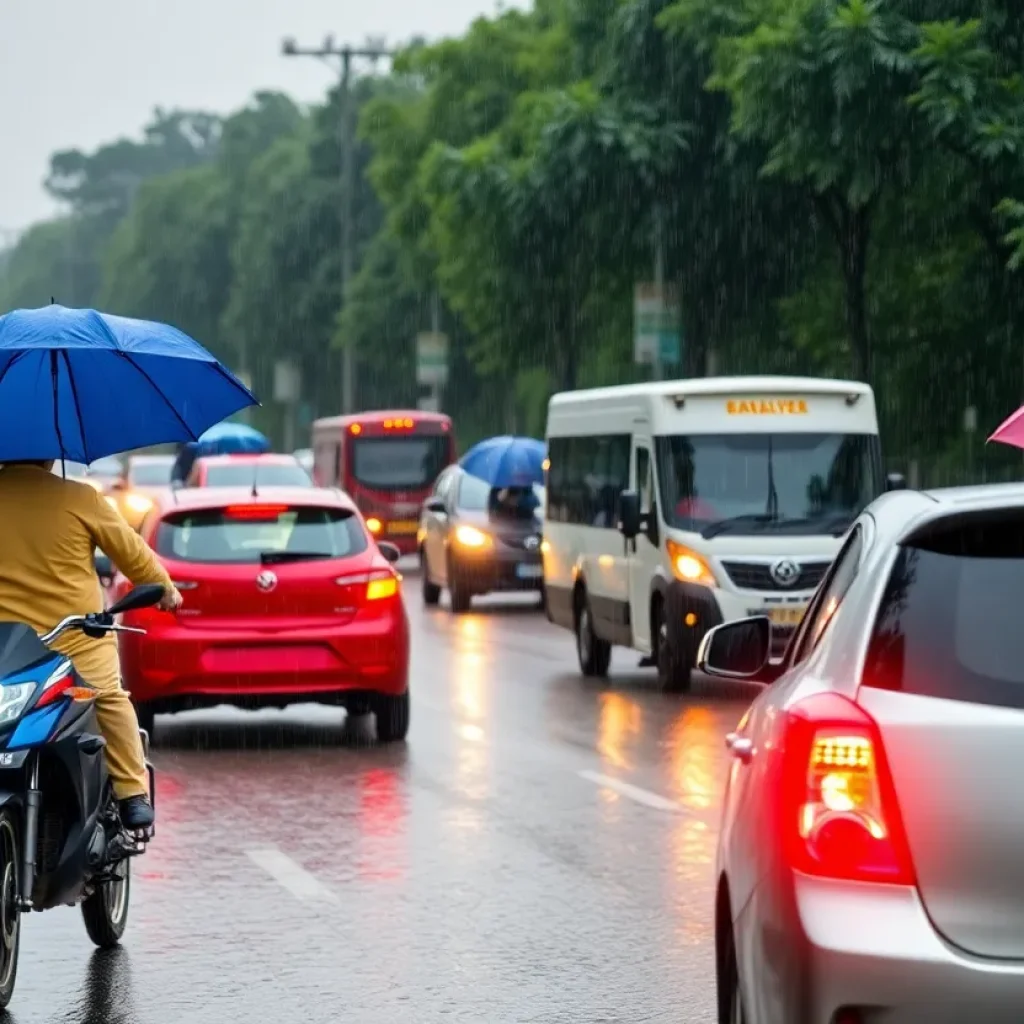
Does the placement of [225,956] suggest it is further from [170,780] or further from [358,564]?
[358,564]

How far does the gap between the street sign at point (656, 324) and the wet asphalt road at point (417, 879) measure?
21384 mm

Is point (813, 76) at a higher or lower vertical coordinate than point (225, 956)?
higher

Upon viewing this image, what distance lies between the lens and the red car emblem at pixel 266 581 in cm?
1562

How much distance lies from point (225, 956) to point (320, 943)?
0.35 metres

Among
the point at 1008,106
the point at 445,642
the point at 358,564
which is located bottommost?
the point at 445,642

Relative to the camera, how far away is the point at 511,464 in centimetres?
3183

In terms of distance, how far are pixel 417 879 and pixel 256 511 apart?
18.1ft

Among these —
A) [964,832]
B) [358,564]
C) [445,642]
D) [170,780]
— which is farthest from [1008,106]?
[964,832]

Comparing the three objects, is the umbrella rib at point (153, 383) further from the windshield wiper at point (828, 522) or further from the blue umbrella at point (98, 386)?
the windshield wiper at point (828, 522)

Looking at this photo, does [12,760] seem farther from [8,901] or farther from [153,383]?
[153,383]

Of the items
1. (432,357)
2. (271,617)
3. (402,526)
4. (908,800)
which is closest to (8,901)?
(908,800)

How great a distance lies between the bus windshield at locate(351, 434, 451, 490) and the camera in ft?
148

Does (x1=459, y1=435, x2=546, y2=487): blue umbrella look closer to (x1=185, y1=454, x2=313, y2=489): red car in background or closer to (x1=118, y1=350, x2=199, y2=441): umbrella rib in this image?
(x1=185, y1=454, x2=313, y2=489): red car in background

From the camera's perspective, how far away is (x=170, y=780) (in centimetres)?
1434
